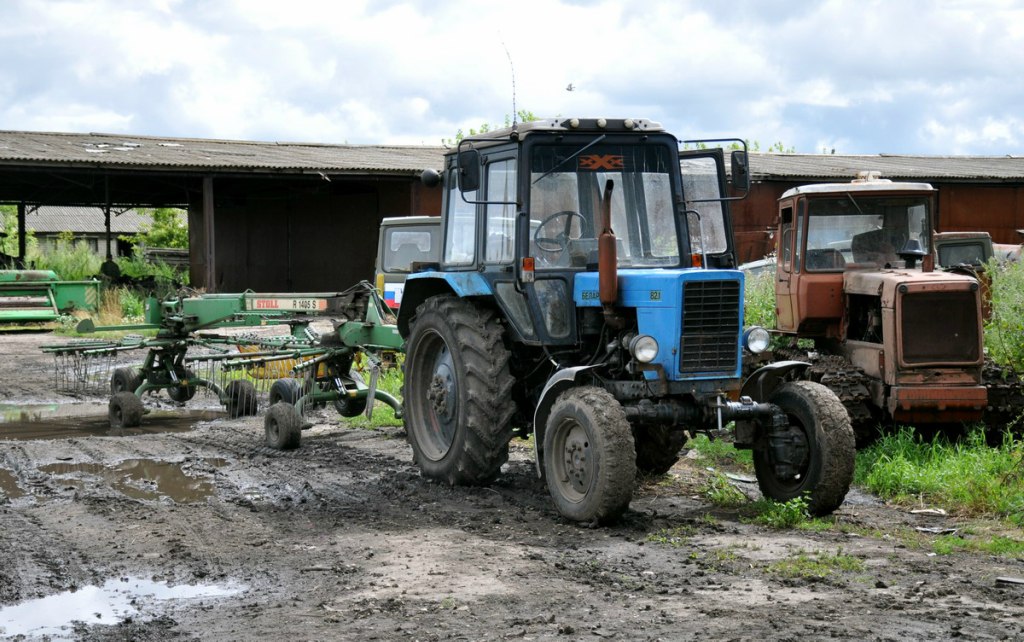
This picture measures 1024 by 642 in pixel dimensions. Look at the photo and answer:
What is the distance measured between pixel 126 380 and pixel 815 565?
877 cm

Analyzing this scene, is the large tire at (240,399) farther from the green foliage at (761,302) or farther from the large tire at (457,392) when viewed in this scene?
the green foliage at (761,302)

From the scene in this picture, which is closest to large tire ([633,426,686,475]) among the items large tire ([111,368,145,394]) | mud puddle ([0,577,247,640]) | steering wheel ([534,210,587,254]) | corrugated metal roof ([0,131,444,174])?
steering wheel ([534,210,587,254])

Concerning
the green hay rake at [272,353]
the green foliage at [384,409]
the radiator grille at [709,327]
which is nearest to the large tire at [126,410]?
the green hay rake at [272,353]

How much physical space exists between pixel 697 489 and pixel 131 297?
1929cm

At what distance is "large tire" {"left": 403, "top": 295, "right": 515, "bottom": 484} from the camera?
734 cm

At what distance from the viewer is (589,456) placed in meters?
6.55

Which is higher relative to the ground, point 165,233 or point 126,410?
point 165,233

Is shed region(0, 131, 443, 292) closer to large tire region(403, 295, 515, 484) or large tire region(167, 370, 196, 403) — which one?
large tire region(167, 370, 196, 403)

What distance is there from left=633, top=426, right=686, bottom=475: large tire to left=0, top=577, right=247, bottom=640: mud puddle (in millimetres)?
3430

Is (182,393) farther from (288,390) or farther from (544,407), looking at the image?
(544,407)

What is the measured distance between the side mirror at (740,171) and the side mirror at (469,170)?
158 centimetres

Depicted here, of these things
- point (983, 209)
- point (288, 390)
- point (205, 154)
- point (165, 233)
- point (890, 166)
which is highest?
point (890, 166)

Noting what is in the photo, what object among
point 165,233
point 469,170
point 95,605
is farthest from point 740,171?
point 165,233

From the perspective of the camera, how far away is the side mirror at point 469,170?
7.12 meters
